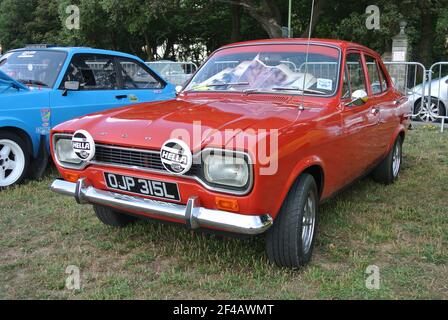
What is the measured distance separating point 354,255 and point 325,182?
626 millimetres

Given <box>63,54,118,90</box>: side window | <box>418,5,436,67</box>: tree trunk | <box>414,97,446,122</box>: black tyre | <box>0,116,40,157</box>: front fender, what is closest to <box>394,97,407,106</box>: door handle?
<box>63,54,118,90</box>: side window

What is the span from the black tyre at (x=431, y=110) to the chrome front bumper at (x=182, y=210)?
8614mm

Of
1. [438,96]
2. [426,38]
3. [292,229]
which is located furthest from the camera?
[426,38]

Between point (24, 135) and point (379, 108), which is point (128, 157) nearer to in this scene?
point (24, 135)

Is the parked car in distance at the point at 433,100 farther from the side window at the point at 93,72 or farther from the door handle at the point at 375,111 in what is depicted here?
the side window at the point at 93,72

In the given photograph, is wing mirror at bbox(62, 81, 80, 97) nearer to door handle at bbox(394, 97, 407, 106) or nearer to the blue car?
the blue car

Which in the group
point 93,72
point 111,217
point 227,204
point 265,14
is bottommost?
point 111,217

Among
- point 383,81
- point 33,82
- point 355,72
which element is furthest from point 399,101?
point 33,82

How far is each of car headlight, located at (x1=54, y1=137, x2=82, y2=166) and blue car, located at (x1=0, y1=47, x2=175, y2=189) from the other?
188 cm

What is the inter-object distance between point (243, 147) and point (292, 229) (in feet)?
2.45

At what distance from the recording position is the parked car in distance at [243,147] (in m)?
2.86

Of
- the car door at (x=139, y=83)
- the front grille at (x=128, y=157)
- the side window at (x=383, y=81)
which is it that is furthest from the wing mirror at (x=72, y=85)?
the side window at (x=383, y=81)

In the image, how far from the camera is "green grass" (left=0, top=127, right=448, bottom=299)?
3.14m

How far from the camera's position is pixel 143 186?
320cm
